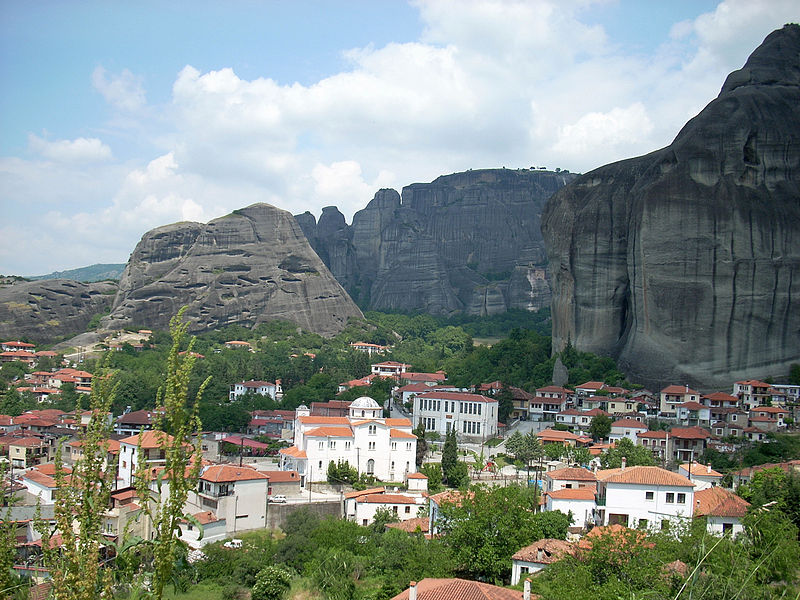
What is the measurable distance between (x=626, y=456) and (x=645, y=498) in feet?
27.6

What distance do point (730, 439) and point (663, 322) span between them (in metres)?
10.2

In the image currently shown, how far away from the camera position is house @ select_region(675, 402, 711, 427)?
143 ft

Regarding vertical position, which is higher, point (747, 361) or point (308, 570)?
point (747, 361)

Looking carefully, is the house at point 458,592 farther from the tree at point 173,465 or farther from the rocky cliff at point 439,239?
the rocky cliff at point 439,239

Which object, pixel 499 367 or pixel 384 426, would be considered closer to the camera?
pixel 384 426

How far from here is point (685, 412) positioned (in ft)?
145

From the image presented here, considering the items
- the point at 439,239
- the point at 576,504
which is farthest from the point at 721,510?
the point at 439,239

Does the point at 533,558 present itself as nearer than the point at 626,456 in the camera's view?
Yes

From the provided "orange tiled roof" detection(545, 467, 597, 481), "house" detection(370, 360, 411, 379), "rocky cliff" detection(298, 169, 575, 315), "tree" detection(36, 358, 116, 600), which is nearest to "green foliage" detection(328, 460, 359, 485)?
"orange tiled roof" detection(545, 467, 597, 481)

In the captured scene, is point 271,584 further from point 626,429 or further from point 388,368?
point 388,368

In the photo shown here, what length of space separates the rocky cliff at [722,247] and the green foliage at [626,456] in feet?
41.3

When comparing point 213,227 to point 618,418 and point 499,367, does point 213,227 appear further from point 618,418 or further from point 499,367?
point 618,418

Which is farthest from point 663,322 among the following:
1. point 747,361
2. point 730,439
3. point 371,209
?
point 371,209

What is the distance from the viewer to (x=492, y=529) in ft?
83.8
